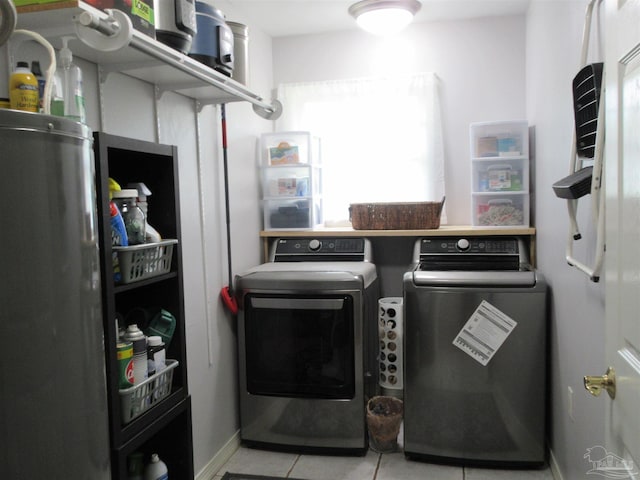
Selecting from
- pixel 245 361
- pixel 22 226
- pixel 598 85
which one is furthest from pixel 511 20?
pixel 22 226

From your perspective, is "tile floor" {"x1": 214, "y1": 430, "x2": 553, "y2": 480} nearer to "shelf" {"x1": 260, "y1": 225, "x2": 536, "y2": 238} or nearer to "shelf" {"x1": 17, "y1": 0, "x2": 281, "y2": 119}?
"shelf" {"x1": 260, "y1": 225, "x2": 536, "y2": 238}

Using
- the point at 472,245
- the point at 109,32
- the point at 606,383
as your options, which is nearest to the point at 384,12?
the point at 472,245

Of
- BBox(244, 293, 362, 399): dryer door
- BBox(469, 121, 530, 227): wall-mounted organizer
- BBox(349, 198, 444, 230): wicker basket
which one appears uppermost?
BBox(469, 121, 530, 227): wall-mounted organizer

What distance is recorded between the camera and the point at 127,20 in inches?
52.5

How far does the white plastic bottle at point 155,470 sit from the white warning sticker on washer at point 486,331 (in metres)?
1.39

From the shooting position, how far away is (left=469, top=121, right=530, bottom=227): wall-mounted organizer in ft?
9.47

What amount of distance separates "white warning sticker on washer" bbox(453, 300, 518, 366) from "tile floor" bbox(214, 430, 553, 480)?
1.69 feet

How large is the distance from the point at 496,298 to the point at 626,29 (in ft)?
5.43

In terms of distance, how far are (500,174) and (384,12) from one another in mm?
1034

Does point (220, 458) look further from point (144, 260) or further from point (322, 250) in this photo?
point (144, 260)

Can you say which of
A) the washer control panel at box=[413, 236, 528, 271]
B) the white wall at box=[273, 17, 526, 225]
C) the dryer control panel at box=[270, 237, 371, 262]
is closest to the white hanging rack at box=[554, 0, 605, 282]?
the washer control panel at box=[413, 236, 528, 271]

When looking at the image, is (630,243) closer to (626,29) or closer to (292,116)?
(626,29)

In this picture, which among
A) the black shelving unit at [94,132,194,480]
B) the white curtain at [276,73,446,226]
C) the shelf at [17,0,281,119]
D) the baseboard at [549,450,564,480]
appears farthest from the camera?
the white curtain at [276,73,446,226]

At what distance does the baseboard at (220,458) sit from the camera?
244 cm
